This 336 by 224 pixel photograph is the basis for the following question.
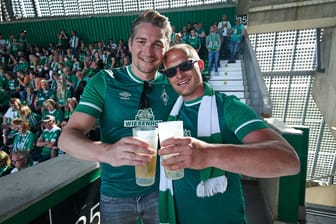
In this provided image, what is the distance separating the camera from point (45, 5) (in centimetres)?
1496

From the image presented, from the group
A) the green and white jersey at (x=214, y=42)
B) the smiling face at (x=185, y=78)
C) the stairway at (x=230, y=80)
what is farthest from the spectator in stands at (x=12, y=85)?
the smiling face at (x=185, y=78)

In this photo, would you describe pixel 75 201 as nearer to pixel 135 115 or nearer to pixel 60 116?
pixel 135 115

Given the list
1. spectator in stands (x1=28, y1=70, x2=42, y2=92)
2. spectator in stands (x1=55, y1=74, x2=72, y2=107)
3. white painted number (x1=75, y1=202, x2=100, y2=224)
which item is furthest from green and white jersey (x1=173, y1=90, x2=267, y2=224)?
spectator in stands (x1=28, y1=70, x2=42, y2=92)

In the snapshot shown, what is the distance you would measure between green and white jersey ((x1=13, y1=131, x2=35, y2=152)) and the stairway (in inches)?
203

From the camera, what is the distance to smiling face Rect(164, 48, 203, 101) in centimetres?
126

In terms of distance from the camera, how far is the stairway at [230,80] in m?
7.23

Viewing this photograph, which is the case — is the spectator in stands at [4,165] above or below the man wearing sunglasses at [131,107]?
below

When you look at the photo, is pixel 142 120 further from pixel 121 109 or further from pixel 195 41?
pixel 195 41

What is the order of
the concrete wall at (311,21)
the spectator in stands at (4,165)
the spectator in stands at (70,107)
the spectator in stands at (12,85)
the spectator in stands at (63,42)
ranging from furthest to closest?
the spectator in stands at (63,42) < the concrete wall at (311,21) < the spectator in stands at (12,85) < the spectator in stands at (70,107) < the spectator in stands at (4,165)

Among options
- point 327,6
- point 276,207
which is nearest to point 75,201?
point 276,207

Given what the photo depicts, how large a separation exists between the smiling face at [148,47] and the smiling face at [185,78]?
0.54ft

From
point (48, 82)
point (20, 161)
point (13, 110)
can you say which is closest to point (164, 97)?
point (20, 161)

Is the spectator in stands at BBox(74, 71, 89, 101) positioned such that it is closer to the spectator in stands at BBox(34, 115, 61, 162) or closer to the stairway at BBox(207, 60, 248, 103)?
the spectator in stands at BBox(34, 115, 61, 162)

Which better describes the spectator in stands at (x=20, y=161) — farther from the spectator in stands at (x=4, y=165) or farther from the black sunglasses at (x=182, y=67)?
the black sunglasses at (x=182, y=67)
